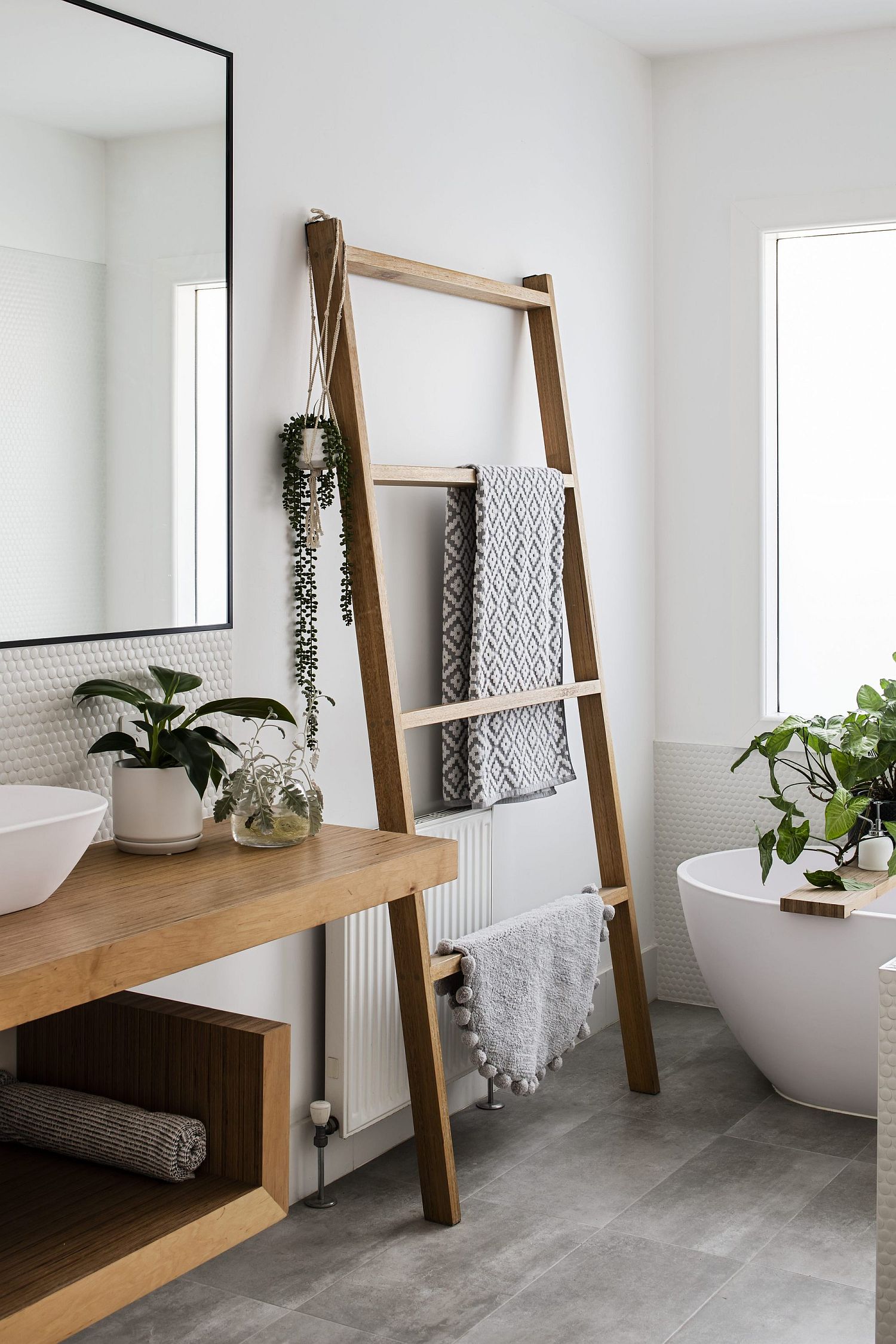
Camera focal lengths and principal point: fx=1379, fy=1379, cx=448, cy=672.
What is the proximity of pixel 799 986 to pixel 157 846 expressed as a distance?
158cm

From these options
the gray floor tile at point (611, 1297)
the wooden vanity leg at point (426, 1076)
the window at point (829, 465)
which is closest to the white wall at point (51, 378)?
the wooden vanity leg at point (426, 1076)

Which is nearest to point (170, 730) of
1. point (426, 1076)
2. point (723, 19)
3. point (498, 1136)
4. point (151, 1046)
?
point (151, 1046)

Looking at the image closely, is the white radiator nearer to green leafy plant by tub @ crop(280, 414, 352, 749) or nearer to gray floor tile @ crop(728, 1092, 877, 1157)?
green leafy plant by tub @ crop(280, 414, 352, 749)

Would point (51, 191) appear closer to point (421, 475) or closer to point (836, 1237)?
point (421, 475)

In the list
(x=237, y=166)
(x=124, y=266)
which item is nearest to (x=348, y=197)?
(x=237, y=166)

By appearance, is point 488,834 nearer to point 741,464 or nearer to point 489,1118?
point 489,1118

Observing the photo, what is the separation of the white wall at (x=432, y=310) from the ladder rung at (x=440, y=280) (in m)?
0.04

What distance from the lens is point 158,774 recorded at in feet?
6.48

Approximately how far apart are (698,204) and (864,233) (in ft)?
1.49

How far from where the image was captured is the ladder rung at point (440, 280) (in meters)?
2.59

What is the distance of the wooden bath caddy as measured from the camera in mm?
2857

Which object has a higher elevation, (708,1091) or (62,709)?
(62,709)

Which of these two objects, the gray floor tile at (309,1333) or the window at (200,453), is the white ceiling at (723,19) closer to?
the window at (200,453)

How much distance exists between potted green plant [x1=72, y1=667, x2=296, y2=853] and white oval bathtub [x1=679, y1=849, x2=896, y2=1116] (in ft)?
4.49
